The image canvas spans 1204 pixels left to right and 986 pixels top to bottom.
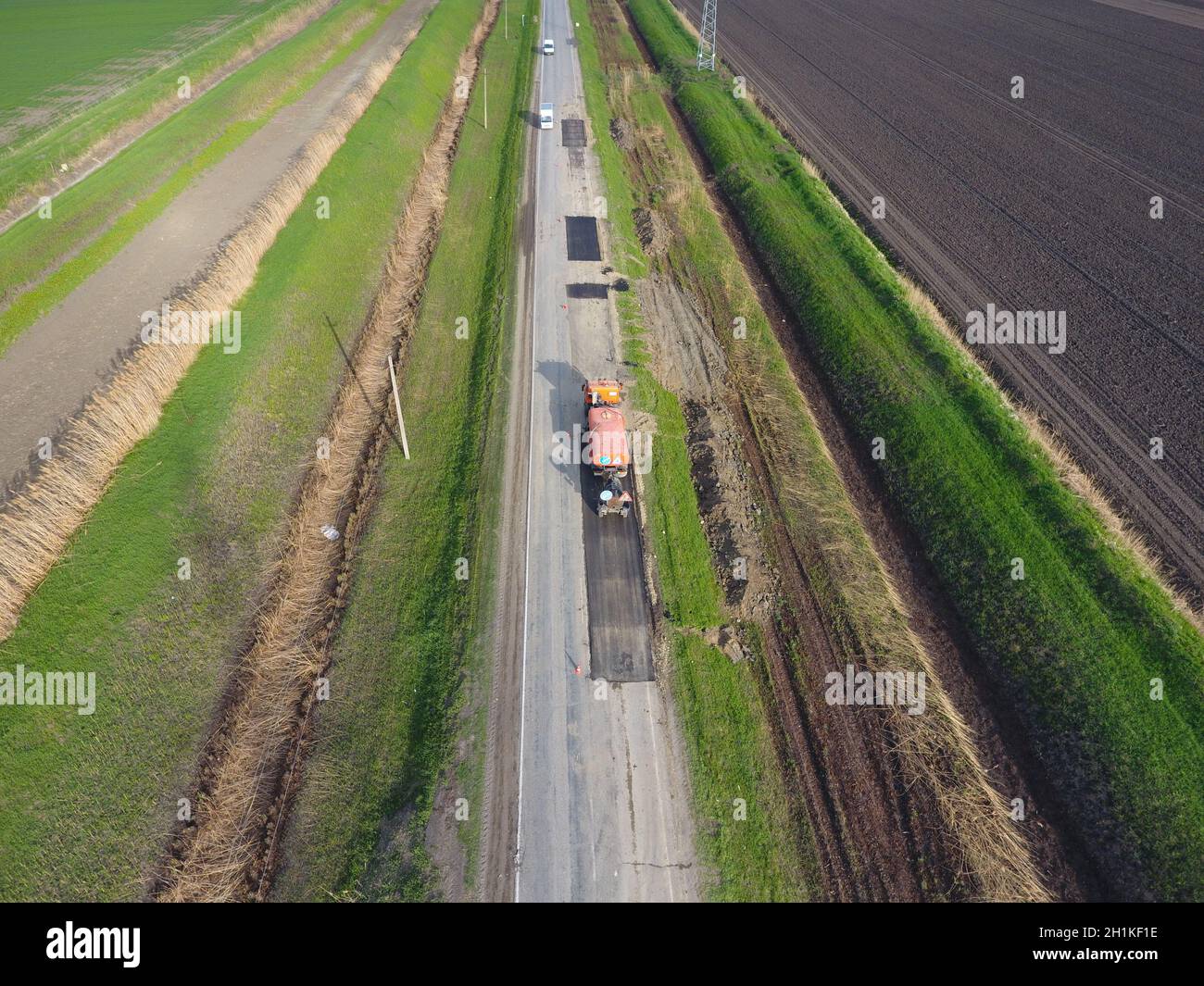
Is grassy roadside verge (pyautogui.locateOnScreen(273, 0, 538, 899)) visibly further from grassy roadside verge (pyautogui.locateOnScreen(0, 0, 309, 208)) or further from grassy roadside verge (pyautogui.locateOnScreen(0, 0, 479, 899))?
grassy roadside verge (pyautogui.locateOnScreen(0, 0, 309, 208))

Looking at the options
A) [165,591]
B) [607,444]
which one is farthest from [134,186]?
[607,444]

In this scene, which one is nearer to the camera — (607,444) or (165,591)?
(165,591)

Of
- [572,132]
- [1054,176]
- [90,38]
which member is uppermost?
[90,38]

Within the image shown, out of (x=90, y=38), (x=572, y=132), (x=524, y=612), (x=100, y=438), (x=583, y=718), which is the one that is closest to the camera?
(x=583, y=718)

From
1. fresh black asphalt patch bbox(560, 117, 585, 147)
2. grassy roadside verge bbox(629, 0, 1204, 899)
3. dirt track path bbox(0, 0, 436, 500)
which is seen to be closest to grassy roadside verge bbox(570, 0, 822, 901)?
grassy roadside verge bbox(629, 0, 1204, 899)

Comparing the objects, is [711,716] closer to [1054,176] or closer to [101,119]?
[1054,176]
